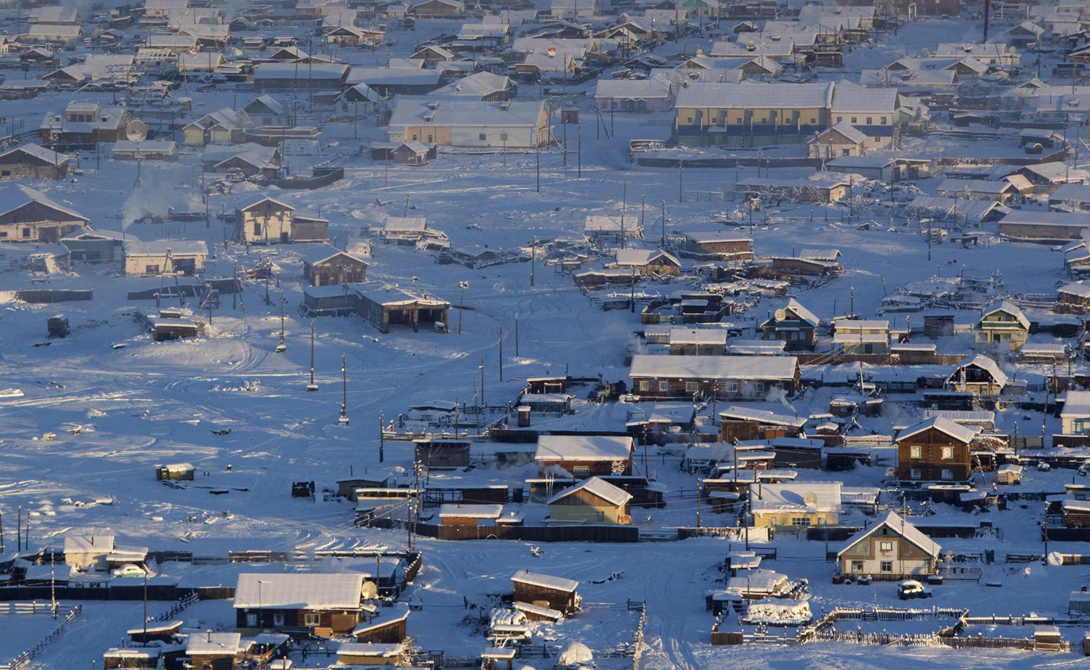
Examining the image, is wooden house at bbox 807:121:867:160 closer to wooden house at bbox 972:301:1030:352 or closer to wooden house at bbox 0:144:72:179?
wooden house at bbox 972:301:1030:352

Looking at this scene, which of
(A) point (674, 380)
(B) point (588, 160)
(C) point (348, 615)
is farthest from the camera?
(B) point (588, 160)

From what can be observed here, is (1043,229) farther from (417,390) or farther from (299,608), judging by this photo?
(299,608)

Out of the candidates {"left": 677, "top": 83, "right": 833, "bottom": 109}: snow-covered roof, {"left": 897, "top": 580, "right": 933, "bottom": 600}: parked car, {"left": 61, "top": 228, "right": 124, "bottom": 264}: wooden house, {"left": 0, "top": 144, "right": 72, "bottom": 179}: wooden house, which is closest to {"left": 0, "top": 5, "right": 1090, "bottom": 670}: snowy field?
{"left": 897, "top": 580, "right": 933, "bottom": 600}: parked car

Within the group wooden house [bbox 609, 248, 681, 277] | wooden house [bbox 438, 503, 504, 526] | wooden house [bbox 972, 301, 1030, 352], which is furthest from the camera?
wooden house [bbox 609, 248, 681, 277]

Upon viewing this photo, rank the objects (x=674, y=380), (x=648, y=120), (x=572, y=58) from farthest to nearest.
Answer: (x=572, y=58)
(x=648, y=120)
(x=674, y=380)

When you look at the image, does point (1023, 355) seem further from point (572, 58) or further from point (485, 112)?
point (572, 58)

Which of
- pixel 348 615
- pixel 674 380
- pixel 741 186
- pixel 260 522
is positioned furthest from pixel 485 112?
pixel 348 615

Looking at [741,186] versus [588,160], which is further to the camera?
[588,160]
